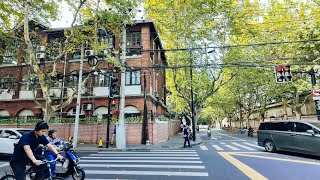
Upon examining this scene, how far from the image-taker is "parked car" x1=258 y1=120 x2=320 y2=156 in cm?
991

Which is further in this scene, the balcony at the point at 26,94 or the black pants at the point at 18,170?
the balcony at the point at 26,94

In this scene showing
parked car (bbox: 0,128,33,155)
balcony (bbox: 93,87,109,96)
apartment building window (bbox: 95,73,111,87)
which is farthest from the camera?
apartment building window (bbox: 95,73,111,87)

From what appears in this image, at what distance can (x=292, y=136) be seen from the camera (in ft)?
35.8

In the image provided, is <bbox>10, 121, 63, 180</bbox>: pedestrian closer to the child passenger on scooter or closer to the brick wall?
A: the child passenger on scooter

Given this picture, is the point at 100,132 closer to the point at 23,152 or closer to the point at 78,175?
the point at 78,175

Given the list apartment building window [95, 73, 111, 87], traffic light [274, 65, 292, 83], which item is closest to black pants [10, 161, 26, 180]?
traffic light [274, 65, 292, 83]

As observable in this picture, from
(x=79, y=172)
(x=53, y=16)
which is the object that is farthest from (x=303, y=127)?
(x=53, y=16)

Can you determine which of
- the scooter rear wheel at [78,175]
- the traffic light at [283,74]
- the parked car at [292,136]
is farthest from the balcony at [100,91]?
the traffic light at [283,74]

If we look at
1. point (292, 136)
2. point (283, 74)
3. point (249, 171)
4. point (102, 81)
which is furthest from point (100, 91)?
point (249, 171)

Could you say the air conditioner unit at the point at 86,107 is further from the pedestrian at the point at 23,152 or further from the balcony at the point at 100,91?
the pedestrian at the point at 23,152

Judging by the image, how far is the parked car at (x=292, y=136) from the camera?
390 inches

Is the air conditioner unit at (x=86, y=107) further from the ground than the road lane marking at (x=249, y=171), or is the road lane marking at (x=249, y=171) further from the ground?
the air conditioner unit at (x=86, y=107)

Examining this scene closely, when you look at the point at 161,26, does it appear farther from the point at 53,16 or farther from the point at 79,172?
the point at 79,172

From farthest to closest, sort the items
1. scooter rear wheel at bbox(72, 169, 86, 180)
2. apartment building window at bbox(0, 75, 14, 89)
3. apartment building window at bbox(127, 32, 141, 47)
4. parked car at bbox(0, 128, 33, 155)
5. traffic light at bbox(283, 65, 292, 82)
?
apartment building window at bbox(0, 75, 14, 89)
apartment building window at bbox(127, 32, 141, 47)
traffic light at bbox(283, 65, 292, 82)
parked car at bbox(0, 128, 33, 155)
scooter rear wheel at bbox(72, 169, 86, 180)
